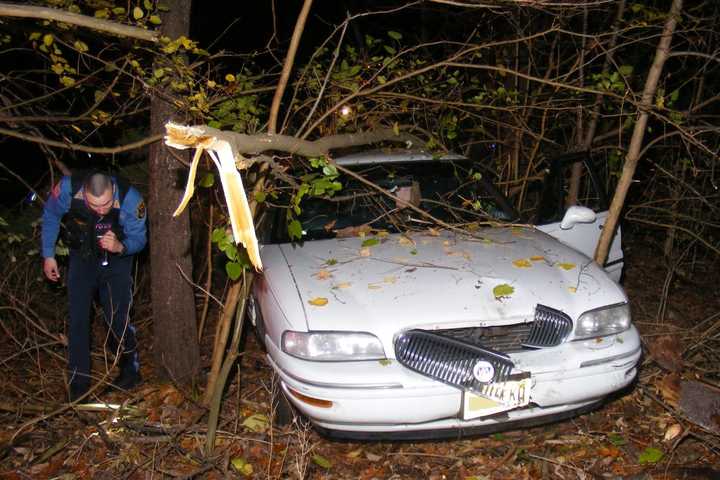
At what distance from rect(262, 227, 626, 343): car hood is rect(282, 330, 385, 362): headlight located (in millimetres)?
39

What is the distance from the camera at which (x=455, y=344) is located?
307 centimetres

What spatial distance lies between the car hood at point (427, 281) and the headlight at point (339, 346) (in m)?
0.04

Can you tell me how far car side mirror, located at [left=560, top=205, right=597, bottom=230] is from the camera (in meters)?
4.29

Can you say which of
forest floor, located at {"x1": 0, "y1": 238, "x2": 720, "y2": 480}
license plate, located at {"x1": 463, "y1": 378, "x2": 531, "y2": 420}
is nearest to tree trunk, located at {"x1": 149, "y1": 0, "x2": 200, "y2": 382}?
forest floor, located at {"x1": 0, "y1": 238, "x2": 720, "y2": 480}

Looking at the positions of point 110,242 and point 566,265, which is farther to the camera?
point 110,242

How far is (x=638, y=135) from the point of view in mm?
4445

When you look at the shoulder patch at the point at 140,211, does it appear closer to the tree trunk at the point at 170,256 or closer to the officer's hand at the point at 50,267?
the tree trunk at the point at 170,256

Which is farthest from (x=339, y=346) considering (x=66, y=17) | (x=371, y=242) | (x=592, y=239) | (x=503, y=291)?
(x=592, y=239)

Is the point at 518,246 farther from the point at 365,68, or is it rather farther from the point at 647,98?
the point at 365,68

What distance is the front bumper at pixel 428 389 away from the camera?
296 cm

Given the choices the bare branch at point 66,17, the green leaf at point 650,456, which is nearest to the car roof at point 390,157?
the bare branch at point 66,17

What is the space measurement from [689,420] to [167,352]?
10.6 ft

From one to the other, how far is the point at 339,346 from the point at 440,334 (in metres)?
0.50

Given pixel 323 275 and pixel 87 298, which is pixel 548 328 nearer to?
pixel 323 275
